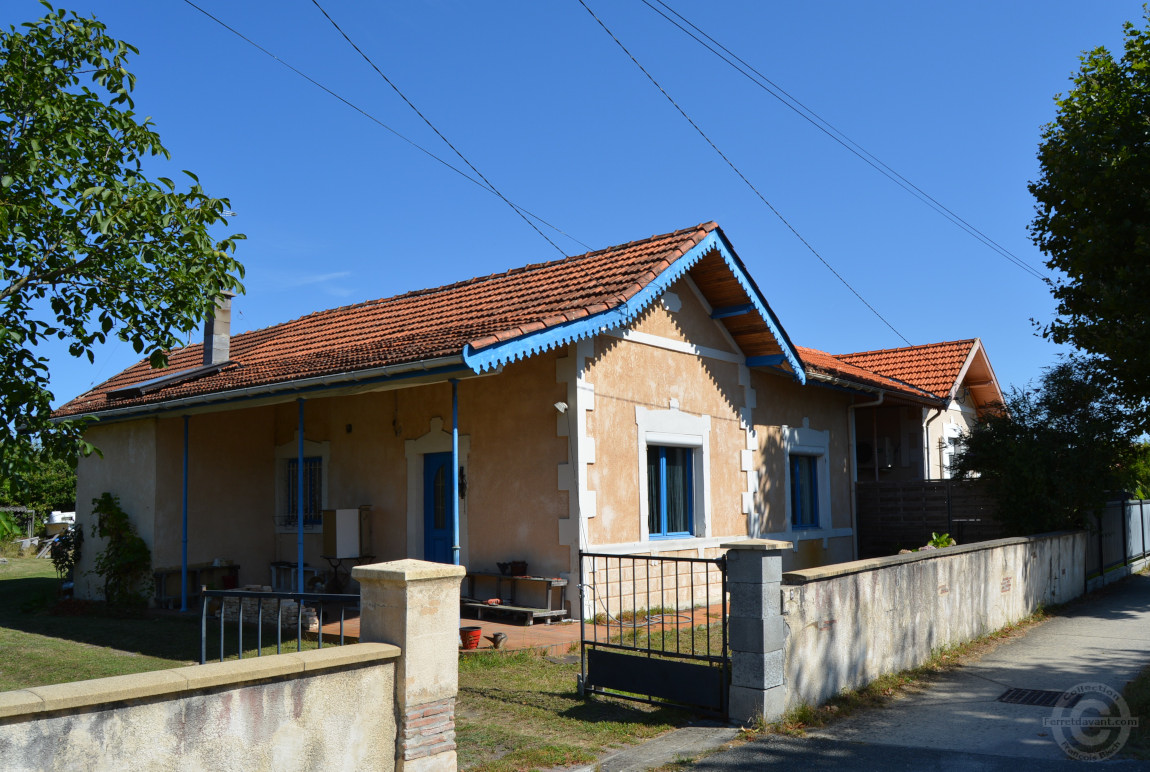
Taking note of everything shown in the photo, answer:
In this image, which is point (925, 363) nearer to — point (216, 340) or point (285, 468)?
point (285, 468)

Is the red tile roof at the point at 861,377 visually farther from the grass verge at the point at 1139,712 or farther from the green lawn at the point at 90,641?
the green lawn at the point at 90,641

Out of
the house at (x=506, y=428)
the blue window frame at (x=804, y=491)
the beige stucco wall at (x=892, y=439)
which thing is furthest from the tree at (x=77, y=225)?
the beige stucco wall at (x=892, y=439)

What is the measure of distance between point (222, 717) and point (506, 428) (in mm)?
7027

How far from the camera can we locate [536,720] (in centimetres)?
658

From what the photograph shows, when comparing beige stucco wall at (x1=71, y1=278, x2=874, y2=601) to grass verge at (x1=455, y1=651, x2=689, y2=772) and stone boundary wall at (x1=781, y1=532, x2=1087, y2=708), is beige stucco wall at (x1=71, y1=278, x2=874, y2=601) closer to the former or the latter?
grass verge at (x1=455, y1=651, x2=689, y2=772)

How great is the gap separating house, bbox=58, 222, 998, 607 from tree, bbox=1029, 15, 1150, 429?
3.79 m

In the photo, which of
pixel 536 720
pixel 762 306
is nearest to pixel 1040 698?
pixel 536 720

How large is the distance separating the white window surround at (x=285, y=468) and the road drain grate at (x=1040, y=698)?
9.09m

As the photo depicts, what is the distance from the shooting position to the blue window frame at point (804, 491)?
1509cm

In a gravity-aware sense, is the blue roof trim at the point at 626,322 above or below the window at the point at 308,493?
above

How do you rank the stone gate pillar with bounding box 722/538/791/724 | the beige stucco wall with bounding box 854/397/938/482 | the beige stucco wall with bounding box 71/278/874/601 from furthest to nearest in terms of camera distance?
the beige stucco wall with bounding box 854/397/938/482
the beige stucco wall with bounding box 71/278/874/601
the stone gate pillar with bounding box 722/538/791/724

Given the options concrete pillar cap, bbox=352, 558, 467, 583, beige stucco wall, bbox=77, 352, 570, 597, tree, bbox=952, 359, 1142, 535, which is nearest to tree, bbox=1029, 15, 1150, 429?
tree, bbox=952, 359, 1142, 535

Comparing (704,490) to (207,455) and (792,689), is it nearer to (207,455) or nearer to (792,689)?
(792,689)

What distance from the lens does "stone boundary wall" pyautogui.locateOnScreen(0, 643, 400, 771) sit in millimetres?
3650
